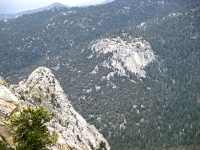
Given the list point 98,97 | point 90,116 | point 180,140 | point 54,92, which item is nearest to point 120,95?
point 98,97

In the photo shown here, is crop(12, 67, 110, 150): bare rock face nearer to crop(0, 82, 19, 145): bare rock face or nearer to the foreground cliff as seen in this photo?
the foreground cliff

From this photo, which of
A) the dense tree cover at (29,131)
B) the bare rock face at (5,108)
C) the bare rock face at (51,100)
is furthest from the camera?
the bare rock face at (51,100)

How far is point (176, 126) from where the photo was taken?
528 feet

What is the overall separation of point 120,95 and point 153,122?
131 feet

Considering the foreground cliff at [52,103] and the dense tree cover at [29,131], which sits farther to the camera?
the foreground cliff at [52,103]

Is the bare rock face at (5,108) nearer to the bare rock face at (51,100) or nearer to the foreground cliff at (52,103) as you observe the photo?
the foreground cliff at (52,103)

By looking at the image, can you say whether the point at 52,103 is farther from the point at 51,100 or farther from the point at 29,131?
the point at 29,131

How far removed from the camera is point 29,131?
113 ft

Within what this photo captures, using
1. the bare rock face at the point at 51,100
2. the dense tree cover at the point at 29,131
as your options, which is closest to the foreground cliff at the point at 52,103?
the bare rock face at the point at 51,100

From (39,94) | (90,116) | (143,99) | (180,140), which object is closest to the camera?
(39,94)

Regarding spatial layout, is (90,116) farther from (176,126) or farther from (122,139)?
(176,126)

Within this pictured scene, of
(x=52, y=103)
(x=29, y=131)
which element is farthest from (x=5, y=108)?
(x=52, y=103)

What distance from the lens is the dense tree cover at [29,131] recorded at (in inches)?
1268

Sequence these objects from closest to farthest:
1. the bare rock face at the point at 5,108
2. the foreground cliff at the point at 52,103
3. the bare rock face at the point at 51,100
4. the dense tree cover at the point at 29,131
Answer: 1. the dense tree cover at the point at 29,131
2. the bare rock face at the point at 5,108
3. the foreground cliff at the point at 52,103
4. the bare rock face at the point at 51,100
